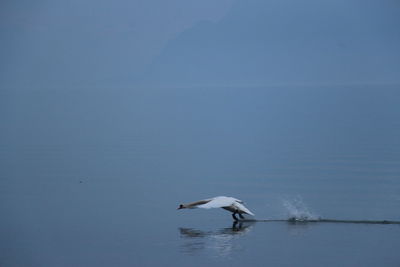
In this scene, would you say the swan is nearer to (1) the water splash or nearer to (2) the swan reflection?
(2) the swan reflection

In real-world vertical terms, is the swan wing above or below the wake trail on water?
above

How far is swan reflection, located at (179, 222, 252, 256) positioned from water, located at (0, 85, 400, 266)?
3 centimetres

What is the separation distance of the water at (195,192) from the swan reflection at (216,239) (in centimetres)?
3

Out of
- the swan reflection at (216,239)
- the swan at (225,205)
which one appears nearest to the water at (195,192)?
the swan reflection at (216,239)

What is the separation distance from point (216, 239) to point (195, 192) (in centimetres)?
579

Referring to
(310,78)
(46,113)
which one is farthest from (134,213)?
(310,78)

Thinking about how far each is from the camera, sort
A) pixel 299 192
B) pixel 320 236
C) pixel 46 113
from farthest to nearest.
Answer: pixel 46 113, pixel 299 192, pixel 320 236

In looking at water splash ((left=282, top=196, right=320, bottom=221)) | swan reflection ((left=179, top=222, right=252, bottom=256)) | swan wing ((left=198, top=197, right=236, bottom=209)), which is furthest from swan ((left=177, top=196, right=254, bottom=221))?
water splash ((left=282, top=196, right=320, bottom=221))

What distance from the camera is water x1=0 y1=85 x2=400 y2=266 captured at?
48.6ft

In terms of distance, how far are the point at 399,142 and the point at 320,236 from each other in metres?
18.4

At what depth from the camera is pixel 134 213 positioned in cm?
1870

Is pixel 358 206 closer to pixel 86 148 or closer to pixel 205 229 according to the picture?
pixel 205 229

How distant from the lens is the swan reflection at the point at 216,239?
48.9ft

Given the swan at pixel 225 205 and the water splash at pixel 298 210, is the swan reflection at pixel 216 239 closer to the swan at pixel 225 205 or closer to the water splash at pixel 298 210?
the swan at pixel 225 205
